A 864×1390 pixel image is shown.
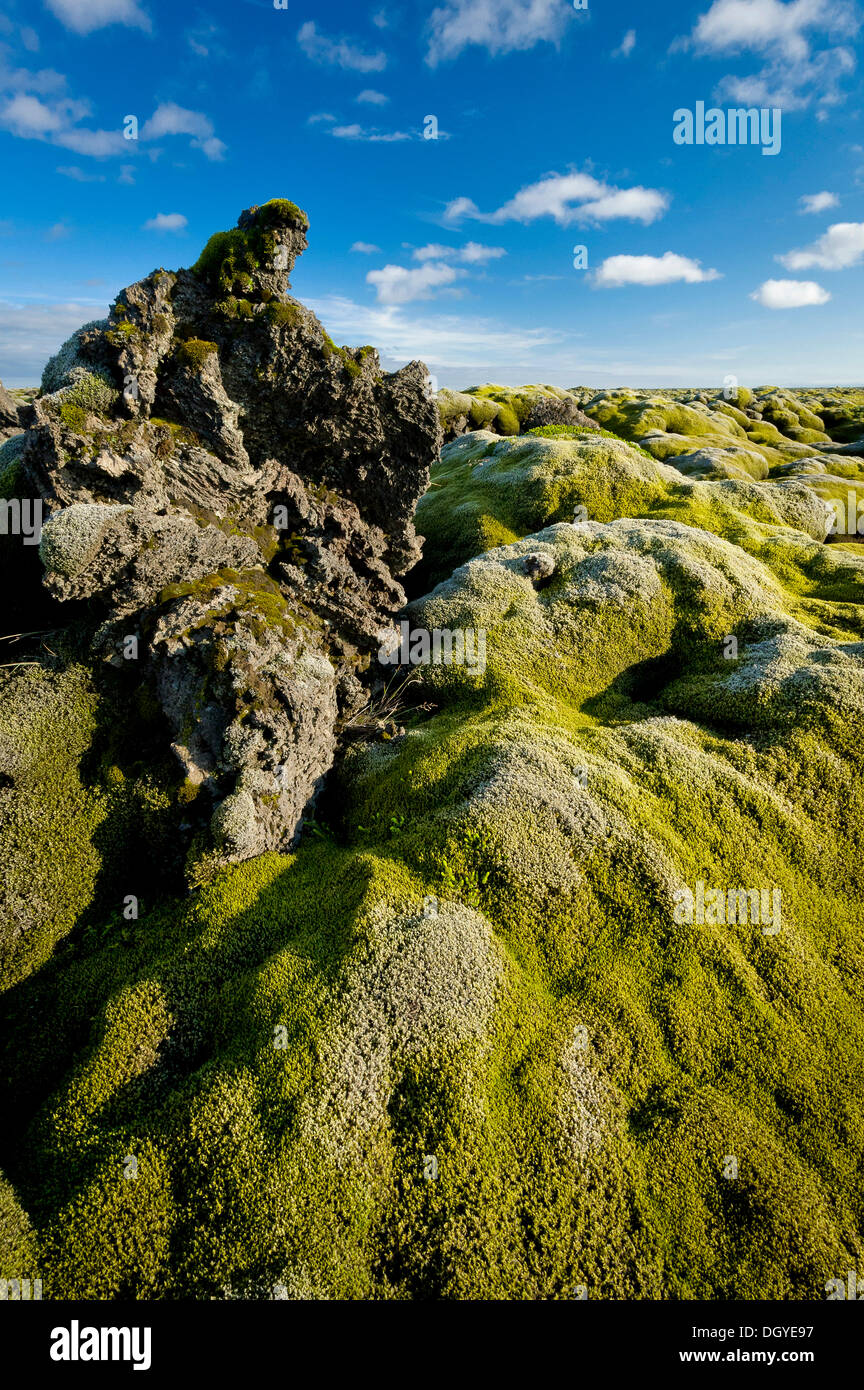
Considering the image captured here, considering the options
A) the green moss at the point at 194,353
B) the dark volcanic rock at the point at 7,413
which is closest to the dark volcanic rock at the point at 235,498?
the green moss at the point at 194,353

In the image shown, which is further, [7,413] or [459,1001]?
[7,413]

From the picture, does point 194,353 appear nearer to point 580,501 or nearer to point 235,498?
point 235,498

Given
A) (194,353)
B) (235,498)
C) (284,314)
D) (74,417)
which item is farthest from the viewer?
(235,498)

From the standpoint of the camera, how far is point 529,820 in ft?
37.6

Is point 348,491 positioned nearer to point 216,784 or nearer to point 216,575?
point 216,575

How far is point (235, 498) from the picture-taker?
1442 cm

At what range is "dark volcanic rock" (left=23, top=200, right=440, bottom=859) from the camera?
11445 mm

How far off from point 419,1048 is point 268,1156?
7.16 feet

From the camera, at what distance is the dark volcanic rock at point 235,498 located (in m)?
11.4

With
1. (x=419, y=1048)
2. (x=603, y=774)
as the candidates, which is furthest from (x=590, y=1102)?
(x=603, y=774)

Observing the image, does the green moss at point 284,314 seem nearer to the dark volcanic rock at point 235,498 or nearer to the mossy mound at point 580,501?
the dark volcanic rock at point 235,498

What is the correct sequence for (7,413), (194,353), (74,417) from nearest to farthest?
(74,417) < (194,353) < (7,413)

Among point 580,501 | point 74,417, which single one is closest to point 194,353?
point 74,417

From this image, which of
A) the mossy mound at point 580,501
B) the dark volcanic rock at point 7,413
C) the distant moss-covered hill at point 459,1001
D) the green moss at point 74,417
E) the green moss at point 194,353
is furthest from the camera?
the mossy mound at point 580,501
